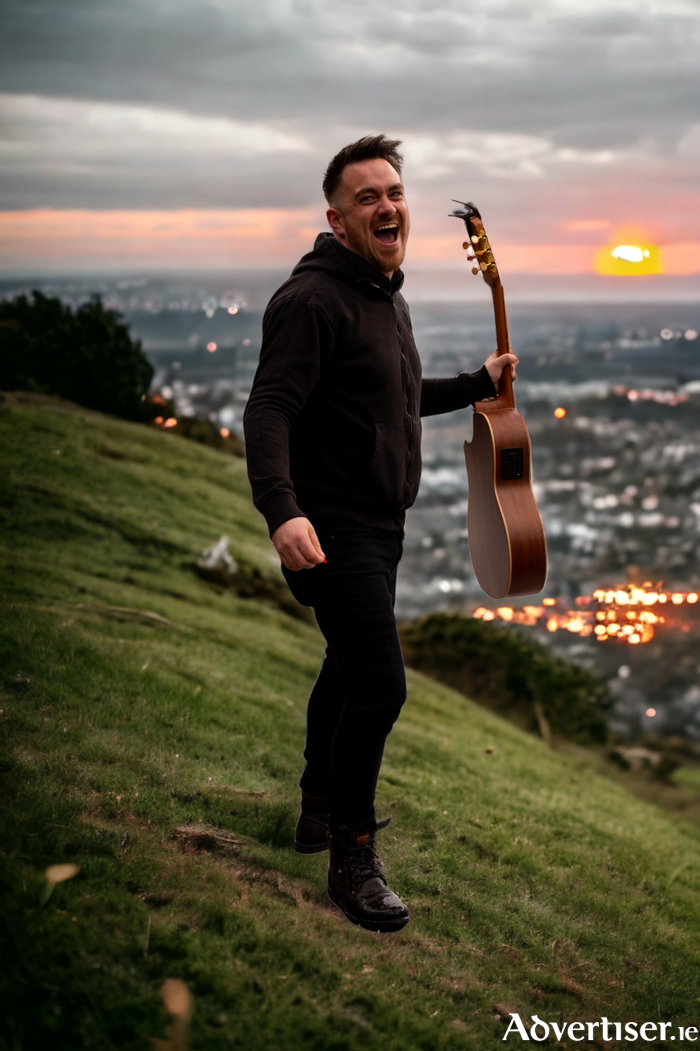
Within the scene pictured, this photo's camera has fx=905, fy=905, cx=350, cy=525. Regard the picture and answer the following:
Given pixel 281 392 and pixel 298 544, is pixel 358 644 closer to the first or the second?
pixel 298 544

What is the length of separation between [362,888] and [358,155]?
3188 millimetres

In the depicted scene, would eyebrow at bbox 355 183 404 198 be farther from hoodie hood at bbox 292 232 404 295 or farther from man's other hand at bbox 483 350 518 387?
man's other hand at bbox 483 350 518 387

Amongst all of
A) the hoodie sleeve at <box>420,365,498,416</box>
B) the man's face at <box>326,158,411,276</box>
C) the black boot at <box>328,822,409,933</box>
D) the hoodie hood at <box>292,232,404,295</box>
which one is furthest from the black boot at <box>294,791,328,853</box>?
the man's face at <box>326,158,411,276</box>

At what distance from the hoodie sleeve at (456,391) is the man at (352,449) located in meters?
0.67

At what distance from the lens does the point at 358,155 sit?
12.9ft

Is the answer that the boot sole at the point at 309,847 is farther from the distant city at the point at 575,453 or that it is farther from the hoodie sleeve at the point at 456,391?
the distant city at the point at 575,453

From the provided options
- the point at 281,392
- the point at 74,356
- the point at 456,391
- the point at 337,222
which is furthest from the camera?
the point at 74,356

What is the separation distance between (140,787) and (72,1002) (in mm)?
1746

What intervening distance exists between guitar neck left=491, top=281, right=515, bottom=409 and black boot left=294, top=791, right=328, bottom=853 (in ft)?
7.32

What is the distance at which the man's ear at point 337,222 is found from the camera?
13.0ft

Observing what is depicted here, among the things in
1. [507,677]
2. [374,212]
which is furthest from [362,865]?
[507,677]

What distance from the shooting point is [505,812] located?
20.6ft

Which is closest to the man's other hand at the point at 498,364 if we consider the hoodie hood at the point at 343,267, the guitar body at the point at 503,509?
the guitar body at the point at 503,509

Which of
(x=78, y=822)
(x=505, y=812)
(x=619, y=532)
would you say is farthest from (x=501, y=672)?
(x=619, y=532)
